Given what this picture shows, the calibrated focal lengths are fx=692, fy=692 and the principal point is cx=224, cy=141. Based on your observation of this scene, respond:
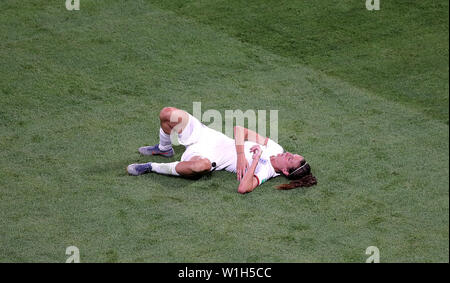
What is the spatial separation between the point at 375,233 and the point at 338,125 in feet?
5.28

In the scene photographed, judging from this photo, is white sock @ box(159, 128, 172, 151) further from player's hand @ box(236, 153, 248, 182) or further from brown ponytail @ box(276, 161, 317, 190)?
brown ponytail @ box(276, 161, 317, 190)

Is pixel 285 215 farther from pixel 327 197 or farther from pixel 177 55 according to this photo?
pixel 177 55

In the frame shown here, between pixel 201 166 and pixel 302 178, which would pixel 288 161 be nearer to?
pixel 302 178

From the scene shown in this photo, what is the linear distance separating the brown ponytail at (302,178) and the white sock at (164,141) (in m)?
1.06

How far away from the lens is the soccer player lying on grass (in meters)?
5.72

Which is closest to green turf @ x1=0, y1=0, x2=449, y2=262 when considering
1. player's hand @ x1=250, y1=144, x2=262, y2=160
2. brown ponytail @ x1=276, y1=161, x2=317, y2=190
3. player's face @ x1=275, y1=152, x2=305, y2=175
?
brown ponytail @ x1=276, y1=161, x2=317, y2=190

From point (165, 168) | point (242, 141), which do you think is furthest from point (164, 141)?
point (242, 141)

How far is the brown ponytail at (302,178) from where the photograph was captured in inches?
225

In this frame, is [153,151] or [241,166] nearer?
[241,166]

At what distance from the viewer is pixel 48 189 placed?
5.71 m

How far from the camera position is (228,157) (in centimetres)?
592

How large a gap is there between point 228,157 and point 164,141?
592 mm
